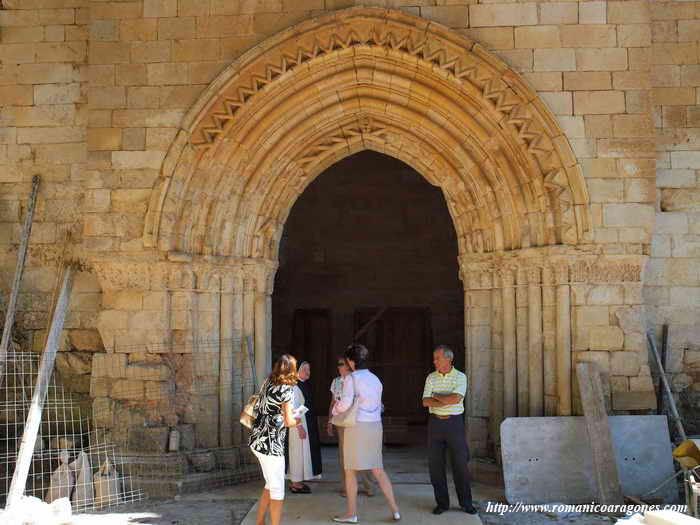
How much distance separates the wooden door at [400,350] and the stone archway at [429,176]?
3.69 metres

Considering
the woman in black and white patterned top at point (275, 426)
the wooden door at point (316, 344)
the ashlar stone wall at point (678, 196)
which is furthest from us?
the wooden door at point (316, 344)

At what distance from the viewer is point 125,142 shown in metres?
6.58

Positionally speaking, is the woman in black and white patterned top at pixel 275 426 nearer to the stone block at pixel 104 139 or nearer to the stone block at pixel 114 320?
the stone block at pixel 114 320

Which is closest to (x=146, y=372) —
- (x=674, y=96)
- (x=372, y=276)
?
(x=372, y=276)

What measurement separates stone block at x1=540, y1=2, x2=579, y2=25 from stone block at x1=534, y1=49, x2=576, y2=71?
0.26 m

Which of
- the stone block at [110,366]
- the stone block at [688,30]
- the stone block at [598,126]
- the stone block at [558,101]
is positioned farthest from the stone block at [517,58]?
the stone block at [110,366]

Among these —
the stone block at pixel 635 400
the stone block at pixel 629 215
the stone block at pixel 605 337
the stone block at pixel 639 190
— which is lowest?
the stone block at pixel 635 400

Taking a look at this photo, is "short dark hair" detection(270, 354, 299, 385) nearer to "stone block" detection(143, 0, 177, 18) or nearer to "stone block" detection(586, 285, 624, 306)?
"stone block" detection(586, 285, 624, 306)

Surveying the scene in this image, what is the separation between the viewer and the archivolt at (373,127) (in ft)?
20.9

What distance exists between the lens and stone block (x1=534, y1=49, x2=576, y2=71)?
21.0 feet

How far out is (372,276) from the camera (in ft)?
35.7

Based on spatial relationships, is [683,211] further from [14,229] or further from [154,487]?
[14,229]

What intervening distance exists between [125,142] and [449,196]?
2956mm

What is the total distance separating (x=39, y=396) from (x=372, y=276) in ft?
18.6
